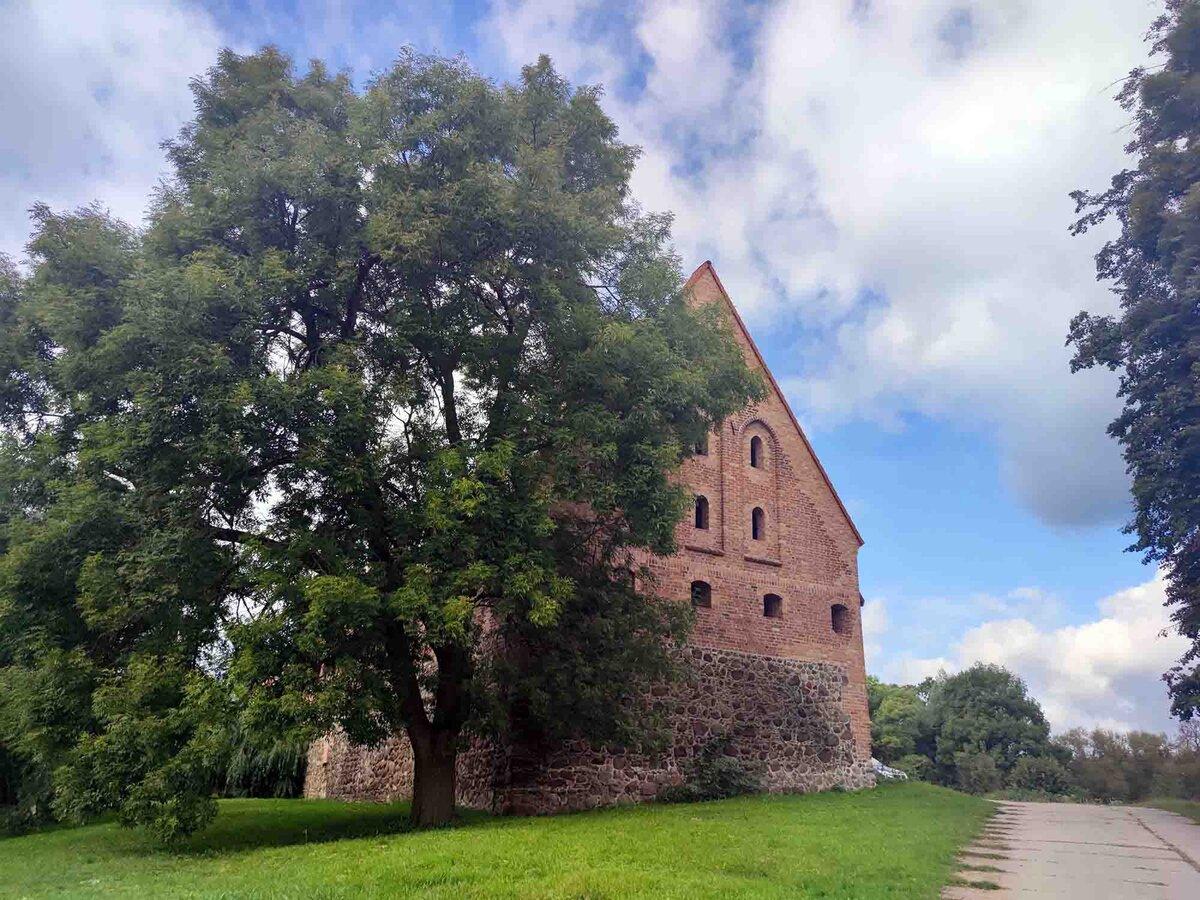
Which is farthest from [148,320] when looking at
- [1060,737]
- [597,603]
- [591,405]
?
[1060,737]

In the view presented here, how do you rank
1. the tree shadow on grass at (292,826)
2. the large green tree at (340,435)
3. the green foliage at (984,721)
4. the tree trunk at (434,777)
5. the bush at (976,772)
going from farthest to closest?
the green foliage at (984,721)
the bush at (976,772)
the tree trunk at (434,777)
the tree shadow on grass at (292,826)
the large green tree at (340,435)

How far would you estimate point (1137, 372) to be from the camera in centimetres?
1561

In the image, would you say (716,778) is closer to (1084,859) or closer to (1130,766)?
(1084,859)

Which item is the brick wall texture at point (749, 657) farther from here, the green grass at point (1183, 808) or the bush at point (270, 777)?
the green grass at point (1183, 808)

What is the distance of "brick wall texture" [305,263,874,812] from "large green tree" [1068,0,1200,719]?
775 centimetres

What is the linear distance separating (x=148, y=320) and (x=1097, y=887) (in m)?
13.5

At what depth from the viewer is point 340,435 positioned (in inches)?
482

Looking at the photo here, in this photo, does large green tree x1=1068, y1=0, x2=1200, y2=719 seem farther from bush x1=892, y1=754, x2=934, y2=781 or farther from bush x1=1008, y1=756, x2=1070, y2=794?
bush x1=892, y1=754, x2=934, y2=781

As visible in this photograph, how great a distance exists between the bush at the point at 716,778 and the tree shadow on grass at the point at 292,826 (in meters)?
4.52

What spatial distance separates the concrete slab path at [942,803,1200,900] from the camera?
891cm

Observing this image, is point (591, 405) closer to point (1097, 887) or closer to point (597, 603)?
point (597, 603)

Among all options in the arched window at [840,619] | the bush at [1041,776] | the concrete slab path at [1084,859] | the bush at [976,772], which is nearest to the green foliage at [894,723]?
the bush at [976,772]

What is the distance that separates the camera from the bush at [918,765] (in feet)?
158

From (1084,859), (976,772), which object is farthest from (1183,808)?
(976,772)
